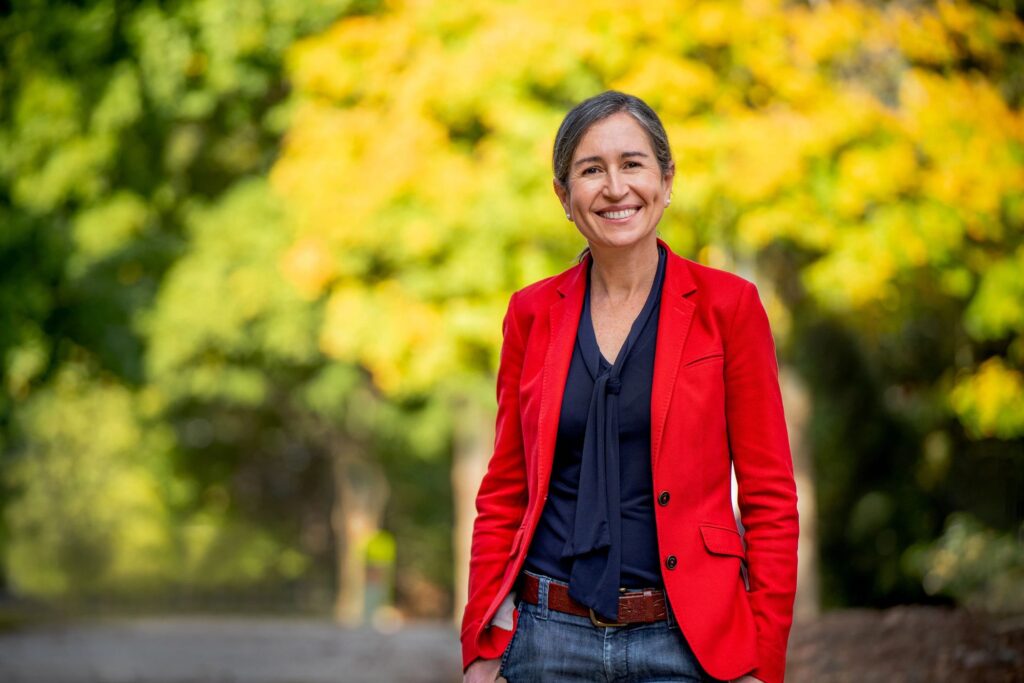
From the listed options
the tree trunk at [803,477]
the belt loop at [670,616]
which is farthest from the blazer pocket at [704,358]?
the tree trunk at [803,477]

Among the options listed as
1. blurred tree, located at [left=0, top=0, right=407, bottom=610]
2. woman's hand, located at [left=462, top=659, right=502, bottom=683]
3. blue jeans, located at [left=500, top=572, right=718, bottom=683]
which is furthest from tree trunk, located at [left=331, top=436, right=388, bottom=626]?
blue jeans, located at [left=500, top=572, right=718, bottom=683]

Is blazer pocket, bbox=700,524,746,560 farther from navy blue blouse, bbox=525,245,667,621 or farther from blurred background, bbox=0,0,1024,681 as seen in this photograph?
blurred background, bbox=0,0,1024,681

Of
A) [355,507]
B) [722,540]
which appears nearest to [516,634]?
[722,540]

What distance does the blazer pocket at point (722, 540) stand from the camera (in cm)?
309

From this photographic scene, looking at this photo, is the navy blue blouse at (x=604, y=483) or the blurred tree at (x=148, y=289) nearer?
the navy blue blouse at (x=604, y=483)

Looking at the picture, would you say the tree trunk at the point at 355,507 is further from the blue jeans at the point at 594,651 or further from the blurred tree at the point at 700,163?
the blue jeans at the point at 594,651

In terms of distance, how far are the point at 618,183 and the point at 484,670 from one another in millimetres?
1001

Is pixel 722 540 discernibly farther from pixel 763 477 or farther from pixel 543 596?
pixel 543 596

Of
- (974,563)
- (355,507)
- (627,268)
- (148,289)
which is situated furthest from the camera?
(355,507)

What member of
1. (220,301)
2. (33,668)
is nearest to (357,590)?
(220,301)

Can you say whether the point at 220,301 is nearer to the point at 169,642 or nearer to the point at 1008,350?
the point at 169,642

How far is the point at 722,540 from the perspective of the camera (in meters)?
3.12

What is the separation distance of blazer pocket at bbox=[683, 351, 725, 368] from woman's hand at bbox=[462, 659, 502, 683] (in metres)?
0.70

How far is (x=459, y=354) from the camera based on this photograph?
51.7 ft
